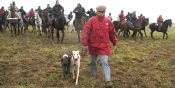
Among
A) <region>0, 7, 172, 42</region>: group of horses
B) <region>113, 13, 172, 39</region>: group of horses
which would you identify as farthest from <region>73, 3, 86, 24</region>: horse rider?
<region>113, 13, 172, 39</region>: group of horses

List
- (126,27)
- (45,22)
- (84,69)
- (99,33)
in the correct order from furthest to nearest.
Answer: (126,27) < (45,22) < (84,69) < (99,33)

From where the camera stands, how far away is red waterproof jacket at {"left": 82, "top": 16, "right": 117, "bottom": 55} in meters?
10.7

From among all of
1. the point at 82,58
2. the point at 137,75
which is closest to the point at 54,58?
the point at 82,58

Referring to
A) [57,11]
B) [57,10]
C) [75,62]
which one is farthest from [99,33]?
[57,10]

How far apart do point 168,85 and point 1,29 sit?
2133 cm

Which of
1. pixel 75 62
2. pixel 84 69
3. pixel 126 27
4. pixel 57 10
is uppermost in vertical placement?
pixel 57 10

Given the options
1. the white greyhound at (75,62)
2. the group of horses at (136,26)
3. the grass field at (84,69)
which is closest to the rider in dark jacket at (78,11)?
the grass field at (84,69)

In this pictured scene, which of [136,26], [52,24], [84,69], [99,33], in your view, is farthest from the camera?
[136,26]

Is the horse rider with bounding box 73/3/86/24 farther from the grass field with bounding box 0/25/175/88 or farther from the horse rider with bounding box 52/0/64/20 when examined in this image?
the grass field with bounding box 0/25/175/88

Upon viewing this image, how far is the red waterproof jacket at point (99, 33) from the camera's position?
10719mm

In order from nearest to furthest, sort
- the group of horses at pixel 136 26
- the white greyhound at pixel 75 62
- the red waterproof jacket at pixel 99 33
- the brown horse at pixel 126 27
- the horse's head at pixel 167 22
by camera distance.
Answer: the red waterproof jacket at pixel 99 33 < the white greyhound at pixel 75 62 < the horse's head at pixel 167 22 < the group of horses at pixel 136 26 < the brown horse at pixel 126 27

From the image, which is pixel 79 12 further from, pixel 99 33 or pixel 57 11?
pixel 99 33

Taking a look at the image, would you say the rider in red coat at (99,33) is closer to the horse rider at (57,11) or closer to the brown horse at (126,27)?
the horse rider at (57,11)

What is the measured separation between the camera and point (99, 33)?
35.3ft
